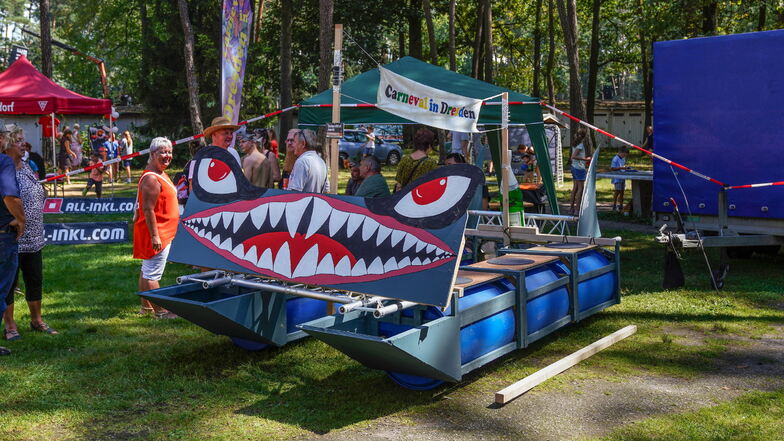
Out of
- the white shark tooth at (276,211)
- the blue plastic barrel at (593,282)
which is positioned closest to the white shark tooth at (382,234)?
the white shark tooth at (276,211)

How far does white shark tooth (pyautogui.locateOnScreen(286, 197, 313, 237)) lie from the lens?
6.18 m

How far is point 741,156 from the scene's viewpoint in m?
10.1

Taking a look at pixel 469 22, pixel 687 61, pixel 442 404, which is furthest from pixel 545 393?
pixel 469 22

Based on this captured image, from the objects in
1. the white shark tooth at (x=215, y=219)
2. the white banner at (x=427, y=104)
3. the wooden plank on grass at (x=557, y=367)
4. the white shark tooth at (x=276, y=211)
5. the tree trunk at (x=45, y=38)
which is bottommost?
the wooden plank on grass at (x=557, y=367)

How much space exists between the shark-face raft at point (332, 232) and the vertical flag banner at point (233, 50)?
202 inches

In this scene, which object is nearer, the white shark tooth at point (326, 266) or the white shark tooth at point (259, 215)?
the white shark tooth at point (326, 266)

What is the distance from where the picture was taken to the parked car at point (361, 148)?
3319cm

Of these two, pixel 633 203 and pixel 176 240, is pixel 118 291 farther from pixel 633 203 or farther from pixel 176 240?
pixel 633 203

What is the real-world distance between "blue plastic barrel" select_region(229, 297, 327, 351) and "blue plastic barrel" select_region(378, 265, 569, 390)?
120cm

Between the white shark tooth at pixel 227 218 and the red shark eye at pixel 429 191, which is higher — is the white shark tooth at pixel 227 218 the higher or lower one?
the lower one

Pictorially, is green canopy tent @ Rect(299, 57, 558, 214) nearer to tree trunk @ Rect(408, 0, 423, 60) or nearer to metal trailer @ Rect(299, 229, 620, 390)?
metal trailer @ Rect(299, 229, 620, 390)

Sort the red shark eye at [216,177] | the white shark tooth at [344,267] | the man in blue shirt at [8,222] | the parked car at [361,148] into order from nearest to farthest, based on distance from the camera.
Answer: the white shark tooth at [344,267], the man in blue shirt at [8,222], the red shark eye at [216,177], the parked car at [361,148]

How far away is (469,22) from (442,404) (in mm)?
38693

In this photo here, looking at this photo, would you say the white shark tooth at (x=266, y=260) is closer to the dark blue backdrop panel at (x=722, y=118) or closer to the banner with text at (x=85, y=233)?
the banner with text at (x=85, y=233)
